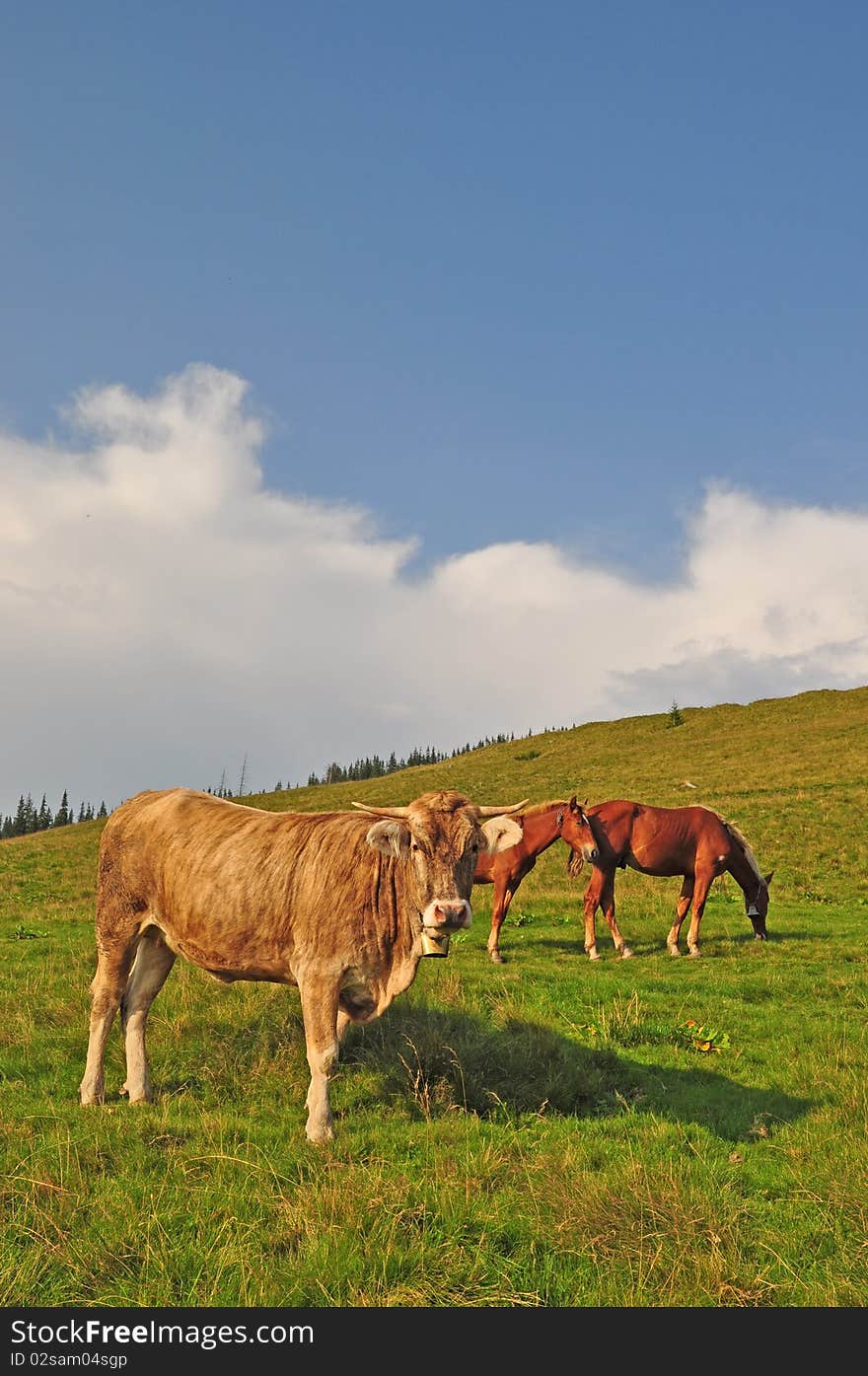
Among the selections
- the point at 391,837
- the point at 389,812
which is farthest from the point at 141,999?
the point at 391,837

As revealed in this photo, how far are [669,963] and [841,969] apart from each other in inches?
114

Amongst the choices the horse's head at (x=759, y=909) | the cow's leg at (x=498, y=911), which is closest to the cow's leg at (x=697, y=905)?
the horse's head at (x=759, y=909)

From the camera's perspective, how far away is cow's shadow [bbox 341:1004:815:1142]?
7.53 metres

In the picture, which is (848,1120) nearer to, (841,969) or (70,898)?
(841,969)

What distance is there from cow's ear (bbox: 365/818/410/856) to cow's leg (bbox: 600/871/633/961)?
10.8 m

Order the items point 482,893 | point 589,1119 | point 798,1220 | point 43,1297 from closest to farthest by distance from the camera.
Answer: point 43,1297
point 798,1220
point 589,1119
point 482,893

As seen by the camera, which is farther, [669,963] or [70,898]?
[70,898]

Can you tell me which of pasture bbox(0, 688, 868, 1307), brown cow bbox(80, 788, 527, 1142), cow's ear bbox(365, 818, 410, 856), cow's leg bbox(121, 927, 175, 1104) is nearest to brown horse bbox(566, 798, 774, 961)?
pasture bbox(0, 688, 868, 1307)

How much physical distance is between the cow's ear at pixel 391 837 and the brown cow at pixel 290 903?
11 mm

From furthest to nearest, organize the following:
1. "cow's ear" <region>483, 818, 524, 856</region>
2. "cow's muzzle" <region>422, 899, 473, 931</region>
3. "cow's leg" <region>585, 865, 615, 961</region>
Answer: "cow's leg" <region>585, 865, 615, 961</region> → "cow's ear" <region>483, 818, 524, 856</region> → "cow's muzzle" <region>422, 899, 473, 931</region>

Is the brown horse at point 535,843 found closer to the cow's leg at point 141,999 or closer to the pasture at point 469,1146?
the pasture at point 469,1146

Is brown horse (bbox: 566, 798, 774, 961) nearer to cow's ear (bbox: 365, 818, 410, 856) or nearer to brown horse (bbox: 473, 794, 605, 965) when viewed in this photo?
brown horse (bbox: 473, 794, 605, 965)

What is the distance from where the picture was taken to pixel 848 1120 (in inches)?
292

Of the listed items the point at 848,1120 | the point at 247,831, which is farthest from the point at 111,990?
the point at 848,1120
